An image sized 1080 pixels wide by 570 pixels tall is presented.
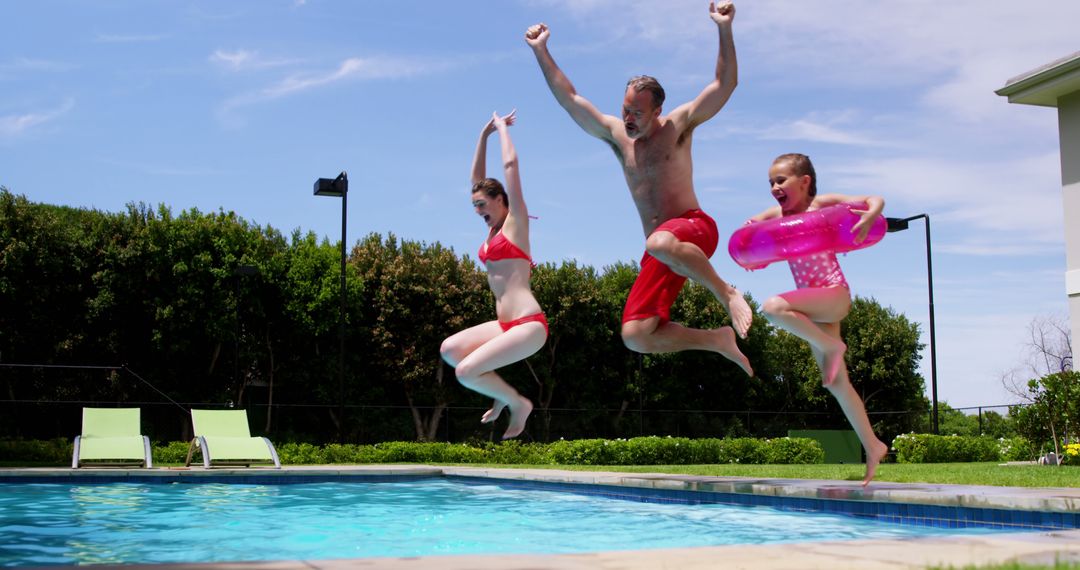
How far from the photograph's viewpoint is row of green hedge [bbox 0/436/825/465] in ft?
67.2

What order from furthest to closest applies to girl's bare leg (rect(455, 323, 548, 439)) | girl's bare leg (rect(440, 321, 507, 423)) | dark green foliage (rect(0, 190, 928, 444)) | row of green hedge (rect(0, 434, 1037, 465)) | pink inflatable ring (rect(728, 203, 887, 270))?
1. dark green foliage (rect(0, 190, 928, 444))
2. row of green hedge (rect(0, 434, 1037, 465))
3. girl's bare leg (rect(440, 321, 507, 423))
4. girl's bare leg (rect(455, 323, 548, 439))
5. pink inflatable ring (rect(728, 203, 887, 270))

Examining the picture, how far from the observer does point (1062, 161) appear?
21359 mm

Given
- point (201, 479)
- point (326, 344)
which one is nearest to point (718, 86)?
point (201, 479)

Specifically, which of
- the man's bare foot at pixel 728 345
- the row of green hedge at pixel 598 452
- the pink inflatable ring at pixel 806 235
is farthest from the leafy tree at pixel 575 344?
the pink inflatable ring at pixel 806 235

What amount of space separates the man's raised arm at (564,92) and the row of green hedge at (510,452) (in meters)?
13.7

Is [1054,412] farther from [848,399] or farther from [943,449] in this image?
[848,399]

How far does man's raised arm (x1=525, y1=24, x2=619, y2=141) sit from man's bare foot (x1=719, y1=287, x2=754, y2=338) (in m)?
1.57

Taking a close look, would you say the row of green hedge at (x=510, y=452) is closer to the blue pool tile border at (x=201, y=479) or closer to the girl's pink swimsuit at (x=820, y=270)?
the blue pool tile border at (x=201, y=479)

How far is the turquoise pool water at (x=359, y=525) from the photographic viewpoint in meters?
7.30

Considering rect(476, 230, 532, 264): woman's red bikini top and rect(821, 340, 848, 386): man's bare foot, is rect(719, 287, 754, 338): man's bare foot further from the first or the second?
rect(476, 230, 532, 264): woman's red bikini top

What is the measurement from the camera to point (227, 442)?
16.7m

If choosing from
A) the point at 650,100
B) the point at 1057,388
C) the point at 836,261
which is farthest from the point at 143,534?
the point at 1057,388

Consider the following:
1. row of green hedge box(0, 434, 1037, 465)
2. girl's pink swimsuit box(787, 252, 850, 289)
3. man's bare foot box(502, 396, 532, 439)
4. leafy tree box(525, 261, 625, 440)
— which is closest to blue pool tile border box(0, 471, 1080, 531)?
girl's pink swimsuit box(787, 252, 850, 289)

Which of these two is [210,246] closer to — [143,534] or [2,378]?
[2,378]
